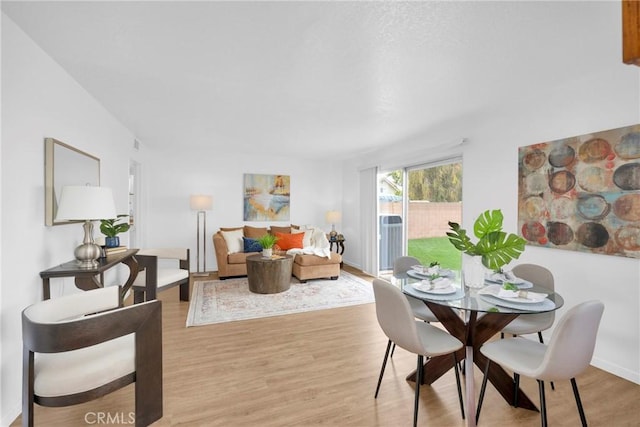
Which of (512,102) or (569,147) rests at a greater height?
(512,102)

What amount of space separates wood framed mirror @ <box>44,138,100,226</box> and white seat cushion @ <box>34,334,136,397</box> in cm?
107

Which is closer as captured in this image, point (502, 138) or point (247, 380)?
point (247, 380)

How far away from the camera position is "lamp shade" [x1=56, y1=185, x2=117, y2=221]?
83.5 inches

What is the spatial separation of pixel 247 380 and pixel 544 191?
311 cm

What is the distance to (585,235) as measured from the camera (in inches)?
101

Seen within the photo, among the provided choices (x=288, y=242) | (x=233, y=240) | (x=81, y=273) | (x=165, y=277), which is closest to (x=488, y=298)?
(x=81, y=273)

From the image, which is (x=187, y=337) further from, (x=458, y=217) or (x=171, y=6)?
(x=458, y=217)

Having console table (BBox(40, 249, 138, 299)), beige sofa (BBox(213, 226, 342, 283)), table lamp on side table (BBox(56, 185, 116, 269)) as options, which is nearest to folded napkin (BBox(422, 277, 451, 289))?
console table (BBox(40, 249, 138, 299))

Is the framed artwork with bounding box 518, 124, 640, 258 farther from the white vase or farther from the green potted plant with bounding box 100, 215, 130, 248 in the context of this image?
the green potted plant with bounding box 100, 215, 130, 248

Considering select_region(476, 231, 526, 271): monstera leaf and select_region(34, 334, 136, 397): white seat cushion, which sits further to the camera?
select_region(476, 231, 526, 271): monstera leaf

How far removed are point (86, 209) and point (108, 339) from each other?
1.13 m

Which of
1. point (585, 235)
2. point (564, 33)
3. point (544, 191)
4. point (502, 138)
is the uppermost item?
point (564, 33)

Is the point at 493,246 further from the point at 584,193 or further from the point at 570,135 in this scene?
the point at 570,135

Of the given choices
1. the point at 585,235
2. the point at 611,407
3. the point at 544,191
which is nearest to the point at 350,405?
the point at 611,407
